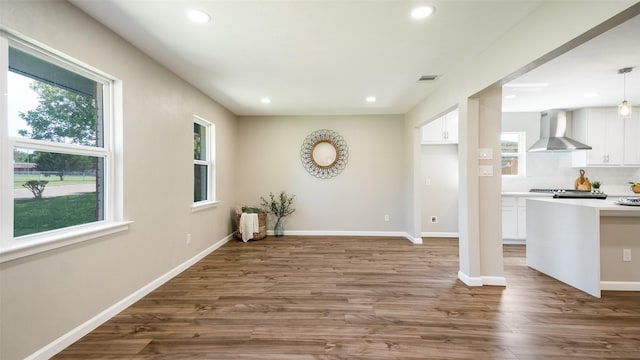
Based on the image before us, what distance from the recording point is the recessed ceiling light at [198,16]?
6.13 feet

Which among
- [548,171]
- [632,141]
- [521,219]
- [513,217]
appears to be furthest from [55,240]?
[632,141]

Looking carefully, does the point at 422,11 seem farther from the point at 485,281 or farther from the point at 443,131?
the point at 443,131

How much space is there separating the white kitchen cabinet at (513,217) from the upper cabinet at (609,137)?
1.55 meters

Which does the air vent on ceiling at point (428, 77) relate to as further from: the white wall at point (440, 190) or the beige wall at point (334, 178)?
the white wall at point (440, 190)

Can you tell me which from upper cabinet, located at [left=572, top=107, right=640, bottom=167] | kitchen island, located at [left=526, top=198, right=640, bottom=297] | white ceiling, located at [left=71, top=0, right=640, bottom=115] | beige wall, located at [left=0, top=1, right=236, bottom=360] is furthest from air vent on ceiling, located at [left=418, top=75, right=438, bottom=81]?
upper cabinet, located at [left=572, top=107, right=640, bottom=167]

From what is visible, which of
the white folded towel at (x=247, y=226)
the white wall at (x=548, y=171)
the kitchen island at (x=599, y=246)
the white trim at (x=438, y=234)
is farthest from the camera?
the white trim at (x=438, y=234)

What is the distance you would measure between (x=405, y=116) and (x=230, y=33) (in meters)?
3.79

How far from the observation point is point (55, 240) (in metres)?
1.65

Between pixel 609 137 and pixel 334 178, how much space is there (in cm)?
501

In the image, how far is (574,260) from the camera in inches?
107

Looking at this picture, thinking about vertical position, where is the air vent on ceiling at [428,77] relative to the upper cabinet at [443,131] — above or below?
above

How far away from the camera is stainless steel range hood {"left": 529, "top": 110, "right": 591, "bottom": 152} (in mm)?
4477

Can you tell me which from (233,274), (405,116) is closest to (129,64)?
(233,274)

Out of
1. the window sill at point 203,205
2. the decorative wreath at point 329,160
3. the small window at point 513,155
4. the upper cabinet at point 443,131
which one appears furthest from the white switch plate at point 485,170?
the window sill at point 203,205
